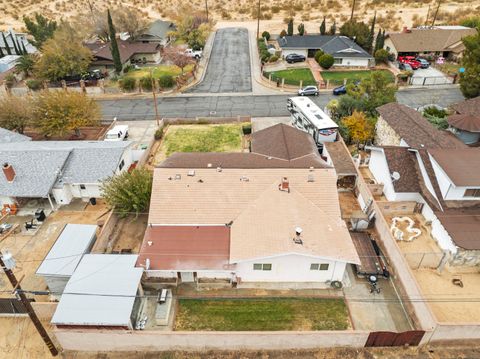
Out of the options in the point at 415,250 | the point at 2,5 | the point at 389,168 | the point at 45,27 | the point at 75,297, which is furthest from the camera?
the point at 2,5

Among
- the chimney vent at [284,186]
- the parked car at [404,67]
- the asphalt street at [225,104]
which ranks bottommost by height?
the asphalt street at [225,104]

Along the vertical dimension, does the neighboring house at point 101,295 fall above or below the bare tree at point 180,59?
below

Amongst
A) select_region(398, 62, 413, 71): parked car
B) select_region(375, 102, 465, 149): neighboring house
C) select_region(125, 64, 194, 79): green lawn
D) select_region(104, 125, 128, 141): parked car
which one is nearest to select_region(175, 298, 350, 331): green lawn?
select_region(375, 102, 465, 149): neighboring house

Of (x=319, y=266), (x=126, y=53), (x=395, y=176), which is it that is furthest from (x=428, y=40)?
(x=319, y=266)

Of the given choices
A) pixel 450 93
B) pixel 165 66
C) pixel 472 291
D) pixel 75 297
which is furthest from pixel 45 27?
pixel 472 291

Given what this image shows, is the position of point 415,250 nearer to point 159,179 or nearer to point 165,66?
point 159,179

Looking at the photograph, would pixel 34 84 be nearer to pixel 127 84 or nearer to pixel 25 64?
pixel 25 64

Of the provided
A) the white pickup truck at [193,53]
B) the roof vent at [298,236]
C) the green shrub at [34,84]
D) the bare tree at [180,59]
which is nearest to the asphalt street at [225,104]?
the bare tree at [180,59]

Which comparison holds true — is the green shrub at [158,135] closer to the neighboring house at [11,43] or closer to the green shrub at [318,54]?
the green shrub at [318,54]
